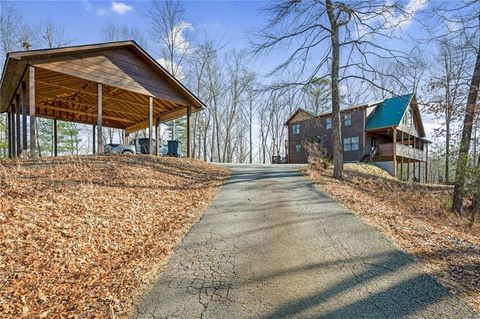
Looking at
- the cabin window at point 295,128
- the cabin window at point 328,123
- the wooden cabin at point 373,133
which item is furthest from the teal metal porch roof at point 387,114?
the cabin window at point 295,128

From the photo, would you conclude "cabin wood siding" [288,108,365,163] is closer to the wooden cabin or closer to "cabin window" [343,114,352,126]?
the wooden cabin

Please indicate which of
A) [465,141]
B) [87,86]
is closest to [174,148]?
[87,86]

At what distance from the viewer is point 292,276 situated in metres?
3.09

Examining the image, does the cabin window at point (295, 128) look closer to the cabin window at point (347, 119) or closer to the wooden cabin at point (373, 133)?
the wooden cabin at point (373, 133)

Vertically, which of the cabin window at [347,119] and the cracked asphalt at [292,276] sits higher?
the cabin window at [347,119]

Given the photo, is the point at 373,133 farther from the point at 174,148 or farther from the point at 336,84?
the point at 174,148

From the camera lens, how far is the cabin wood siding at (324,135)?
21453mm

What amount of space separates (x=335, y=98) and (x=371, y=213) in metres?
5.91

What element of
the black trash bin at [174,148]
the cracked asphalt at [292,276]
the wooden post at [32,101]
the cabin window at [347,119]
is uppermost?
the cabin window at [347,119]

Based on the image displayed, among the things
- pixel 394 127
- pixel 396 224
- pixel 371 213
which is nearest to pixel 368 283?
pixel 396 224

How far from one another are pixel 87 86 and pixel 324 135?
1983cm

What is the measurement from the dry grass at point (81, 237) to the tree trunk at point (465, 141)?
9.88 metres

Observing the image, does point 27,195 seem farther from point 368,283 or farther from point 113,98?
point 113,98

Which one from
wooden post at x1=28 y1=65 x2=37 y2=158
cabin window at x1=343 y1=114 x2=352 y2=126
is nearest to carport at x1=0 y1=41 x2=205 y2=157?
wooden post at x1=28 y1=65 x2=37 y2=158
